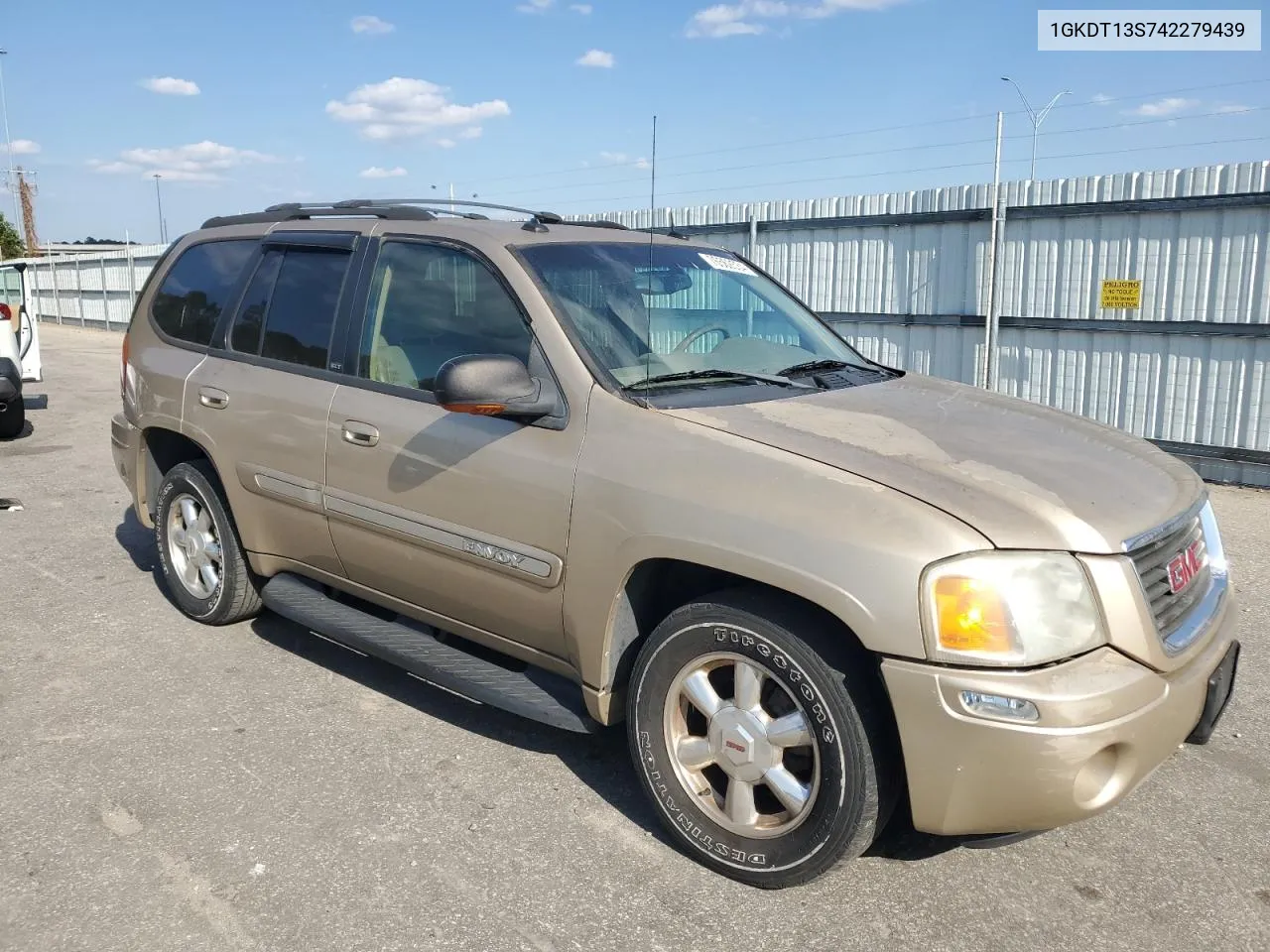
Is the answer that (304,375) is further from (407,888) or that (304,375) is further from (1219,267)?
(1219,267)

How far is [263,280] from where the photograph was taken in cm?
457

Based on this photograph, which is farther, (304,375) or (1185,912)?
(304,375)

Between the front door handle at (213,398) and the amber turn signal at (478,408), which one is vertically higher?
the amber turn signal at (478,408)

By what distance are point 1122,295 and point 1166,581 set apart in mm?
7153

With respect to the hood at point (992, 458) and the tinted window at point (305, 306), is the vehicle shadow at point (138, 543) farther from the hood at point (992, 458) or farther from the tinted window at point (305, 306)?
the hood at point (992, 458)

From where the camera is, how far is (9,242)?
208 ft

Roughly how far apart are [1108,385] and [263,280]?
7556 mm

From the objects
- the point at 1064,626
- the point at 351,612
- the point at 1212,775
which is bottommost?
the point at 1212,775

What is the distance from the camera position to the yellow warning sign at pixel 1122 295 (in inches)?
353

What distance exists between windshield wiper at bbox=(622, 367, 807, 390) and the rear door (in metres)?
1.37

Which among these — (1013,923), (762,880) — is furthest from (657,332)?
(1013,923)

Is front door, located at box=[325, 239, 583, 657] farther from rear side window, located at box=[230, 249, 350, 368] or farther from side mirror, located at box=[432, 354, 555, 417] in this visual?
rear side window, located at box=[230, 249, 350, 368]

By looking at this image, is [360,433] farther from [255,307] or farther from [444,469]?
[255,307]

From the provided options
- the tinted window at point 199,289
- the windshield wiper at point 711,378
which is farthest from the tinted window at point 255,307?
the windshield wiper at point 711,378
